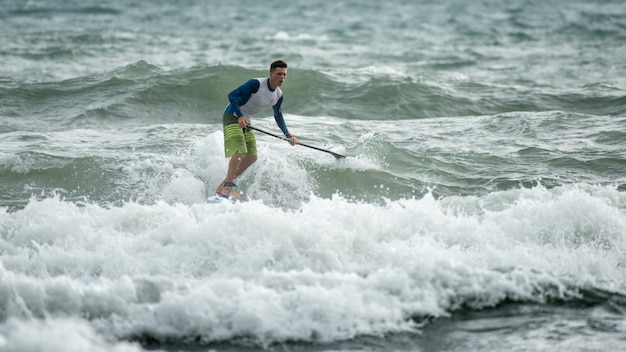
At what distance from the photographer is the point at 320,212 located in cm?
741

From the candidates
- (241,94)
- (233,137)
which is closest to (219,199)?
(233,137)

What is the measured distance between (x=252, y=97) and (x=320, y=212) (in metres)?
2.10

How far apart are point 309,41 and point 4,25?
497 inches

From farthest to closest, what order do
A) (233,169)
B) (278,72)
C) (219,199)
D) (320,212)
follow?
1. (233,169)
2. (278,72)
3. (219,199)
4. (320,212)

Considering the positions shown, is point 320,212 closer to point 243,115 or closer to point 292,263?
point 292,263

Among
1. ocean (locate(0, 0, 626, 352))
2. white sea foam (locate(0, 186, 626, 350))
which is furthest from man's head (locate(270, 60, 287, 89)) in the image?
white sea foam (locate(0, 186, 626, 350))

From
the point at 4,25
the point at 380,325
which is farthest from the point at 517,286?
the point at 4,25

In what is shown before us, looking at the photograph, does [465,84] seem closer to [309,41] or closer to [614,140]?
[614,140]

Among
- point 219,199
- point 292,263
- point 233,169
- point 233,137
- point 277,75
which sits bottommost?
point 292,263

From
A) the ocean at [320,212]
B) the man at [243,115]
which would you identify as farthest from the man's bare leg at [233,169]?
the ocean at [320,212]

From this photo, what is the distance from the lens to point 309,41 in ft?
90.3

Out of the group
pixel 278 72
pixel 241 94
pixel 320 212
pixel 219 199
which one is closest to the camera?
pixel 320 212

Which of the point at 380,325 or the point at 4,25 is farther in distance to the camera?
the point at 4,25

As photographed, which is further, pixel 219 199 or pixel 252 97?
pixel 252 97
